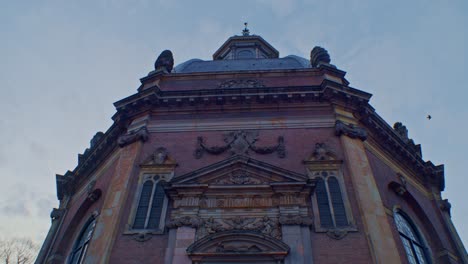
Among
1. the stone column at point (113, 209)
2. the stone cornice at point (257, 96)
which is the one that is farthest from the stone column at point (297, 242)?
the stone cornice at point (257, 96)

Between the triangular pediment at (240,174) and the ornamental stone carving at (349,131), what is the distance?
8.96 ft

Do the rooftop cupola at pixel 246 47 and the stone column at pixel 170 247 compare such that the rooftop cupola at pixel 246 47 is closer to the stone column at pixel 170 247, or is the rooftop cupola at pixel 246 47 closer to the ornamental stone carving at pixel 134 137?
the ornamental stone carving at pixel 134 137

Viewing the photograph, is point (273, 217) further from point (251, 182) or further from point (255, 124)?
point (255, 124)

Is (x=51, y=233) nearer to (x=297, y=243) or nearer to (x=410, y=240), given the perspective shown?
(x=297, y=243)

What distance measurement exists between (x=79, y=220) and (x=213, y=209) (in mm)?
7845

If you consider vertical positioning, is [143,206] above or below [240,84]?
below

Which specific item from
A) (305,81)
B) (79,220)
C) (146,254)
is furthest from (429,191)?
(79,220)

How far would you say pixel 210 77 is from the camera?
18.6m

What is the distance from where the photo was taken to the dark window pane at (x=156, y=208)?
1311 cm

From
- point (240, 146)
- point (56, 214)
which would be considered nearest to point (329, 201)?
point (240, 146)

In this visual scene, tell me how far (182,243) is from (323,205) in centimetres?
460

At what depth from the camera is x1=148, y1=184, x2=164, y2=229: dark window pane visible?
1311 centimetres

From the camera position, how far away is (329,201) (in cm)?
1319

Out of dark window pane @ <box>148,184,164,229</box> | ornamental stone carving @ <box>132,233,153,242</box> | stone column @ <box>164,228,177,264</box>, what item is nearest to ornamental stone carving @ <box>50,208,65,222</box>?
dark window pane @ <box>148,184,164,229</box>
